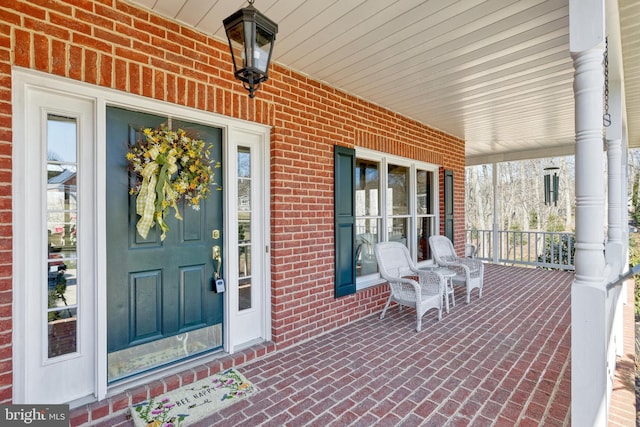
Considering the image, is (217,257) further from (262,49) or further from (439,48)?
(439,48)

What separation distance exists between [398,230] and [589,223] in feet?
10.4

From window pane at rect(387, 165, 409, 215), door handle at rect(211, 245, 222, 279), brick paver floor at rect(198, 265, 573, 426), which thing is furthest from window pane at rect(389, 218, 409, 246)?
door handle at rect(211, 245, 222, 279)

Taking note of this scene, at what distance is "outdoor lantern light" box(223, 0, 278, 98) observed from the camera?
1719mm

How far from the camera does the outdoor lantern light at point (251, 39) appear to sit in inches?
67.7

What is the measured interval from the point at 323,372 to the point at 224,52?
2763mm

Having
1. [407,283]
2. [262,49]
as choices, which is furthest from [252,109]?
[407,283]

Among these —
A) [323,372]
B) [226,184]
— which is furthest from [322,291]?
[226,184]

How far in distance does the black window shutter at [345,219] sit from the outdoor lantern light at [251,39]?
5.61 feet

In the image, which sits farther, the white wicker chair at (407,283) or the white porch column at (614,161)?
the white wicker chair at (407,283)

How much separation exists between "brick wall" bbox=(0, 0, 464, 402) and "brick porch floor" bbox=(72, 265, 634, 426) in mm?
416

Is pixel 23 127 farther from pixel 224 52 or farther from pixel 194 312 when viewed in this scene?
pixel 194 312

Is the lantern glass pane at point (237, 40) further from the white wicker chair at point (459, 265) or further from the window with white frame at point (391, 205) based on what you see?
the white wicker chair at point (459, 265)

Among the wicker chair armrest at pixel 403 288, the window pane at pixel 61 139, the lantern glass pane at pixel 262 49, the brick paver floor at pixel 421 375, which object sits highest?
the lantern glass pane at pixel 262 49

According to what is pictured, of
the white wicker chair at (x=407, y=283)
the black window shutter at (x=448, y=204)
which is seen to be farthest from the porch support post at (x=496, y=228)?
the white wicker chair at (x=407, y=283)
